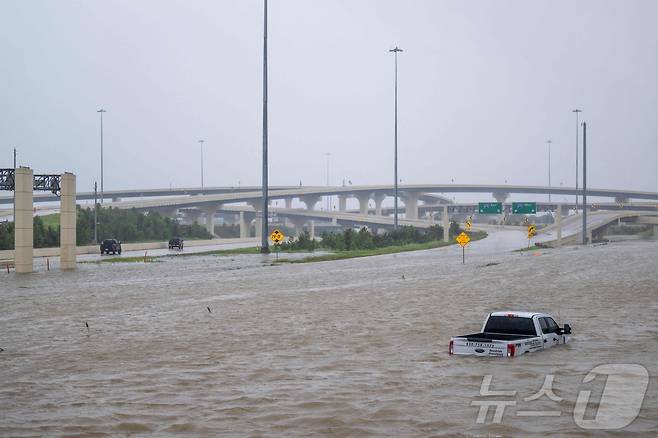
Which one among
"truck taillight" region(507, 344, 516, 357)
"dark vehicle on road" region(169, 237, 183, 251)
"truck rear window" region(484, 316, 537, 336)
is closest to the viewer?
"truck taillight" region(507, 344, 516, 357)

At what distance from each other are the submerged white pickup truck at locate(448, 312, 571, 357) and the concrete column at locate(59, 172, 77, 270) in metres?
40.6

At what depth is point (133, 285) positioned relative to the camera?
140 feet

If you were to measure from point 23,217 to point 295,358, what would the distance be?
1429 inches

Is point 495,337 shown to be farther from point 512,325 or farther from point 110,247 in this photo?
point 110,247

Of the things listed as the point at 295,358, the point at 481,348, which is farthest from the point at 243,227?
the point at 481,348

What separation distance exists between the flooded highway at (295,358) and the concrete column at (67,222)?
507 inches

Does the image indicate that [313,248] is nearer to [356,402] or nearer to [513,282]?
[513,282]

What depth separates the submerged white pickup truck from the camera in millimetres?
18766

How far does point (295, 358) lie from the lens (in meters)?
19.7

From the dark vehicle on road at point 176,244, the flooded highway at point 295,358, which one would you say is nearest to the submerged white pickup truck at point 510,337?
the flooded highway at point 295,358

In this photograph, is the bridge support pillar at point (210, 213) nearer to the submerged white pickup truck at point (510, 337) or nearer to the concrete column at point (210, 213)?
the concrete column at point (210, 213)

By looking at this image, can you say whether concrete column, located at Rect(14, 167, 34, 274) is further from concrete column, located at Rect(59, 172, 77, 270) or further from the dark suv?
the dark suv

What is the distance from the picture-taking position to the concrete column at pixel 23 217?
51562 mm

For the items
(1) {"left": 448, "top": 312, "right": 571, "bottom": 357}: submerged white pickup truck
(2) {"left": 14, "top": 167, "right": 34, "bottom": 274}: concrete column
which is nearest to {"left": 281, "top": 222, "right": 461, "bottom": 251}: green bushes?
(2) {"left": 14, "top": 167, "right": 34, "bottom": 274}: concrete column
